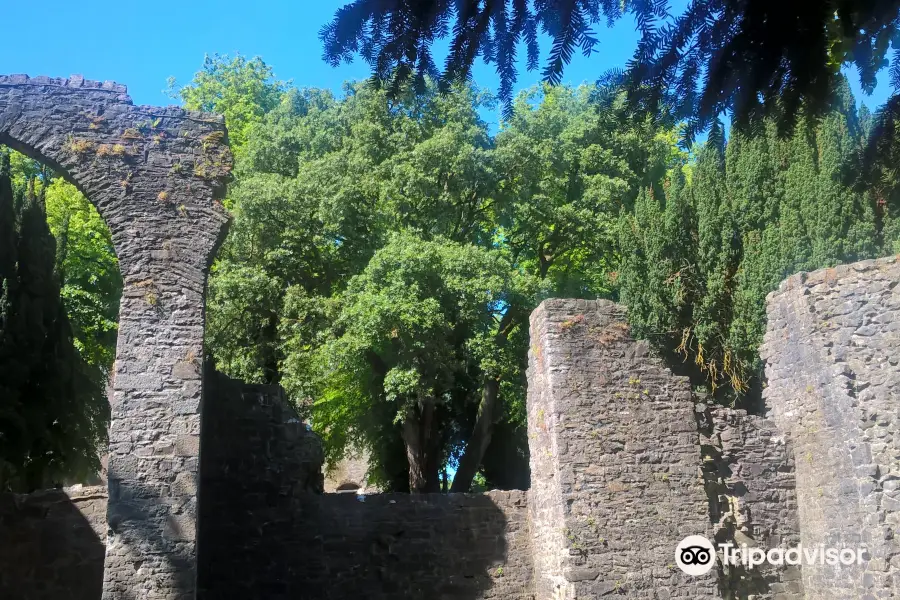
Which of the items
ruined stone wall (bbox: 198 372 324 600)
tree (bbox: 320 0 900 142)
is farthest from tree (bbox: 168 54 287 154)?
tree (bbox: 320 0 900 142)

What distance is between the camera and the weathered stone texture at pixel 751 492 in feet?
31.5

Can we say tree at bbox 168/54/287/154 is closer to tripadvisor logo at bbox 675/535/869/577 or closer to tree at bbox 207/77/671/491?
tree at bbox 207/77/671/491

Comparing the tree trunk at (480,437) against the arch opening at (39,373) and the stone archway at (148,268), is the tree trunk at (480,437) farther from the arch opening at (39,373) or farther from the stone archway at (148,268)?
the stone archway at (148,268)

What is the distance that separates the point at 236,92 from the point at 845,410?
67.2 ft

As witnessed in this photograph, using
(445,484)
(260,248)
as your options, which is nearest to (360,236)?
(260,248)

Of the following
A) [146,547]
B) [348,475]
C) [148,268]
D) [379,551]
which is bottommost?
[379,551]

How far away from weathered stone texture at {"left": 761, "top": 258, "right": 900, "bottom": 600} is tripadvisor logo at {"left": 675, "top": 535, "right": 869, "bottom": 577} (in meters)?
0.14

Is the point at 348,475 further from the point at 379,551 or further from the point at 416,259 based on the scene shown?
the point at 379,551

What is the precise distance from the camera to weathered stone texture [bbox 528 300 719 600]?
9.41 meters

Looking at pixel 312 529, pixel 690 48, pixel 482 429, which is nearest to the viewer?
pixel 690 48

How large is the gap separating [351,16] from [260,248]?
1489cm

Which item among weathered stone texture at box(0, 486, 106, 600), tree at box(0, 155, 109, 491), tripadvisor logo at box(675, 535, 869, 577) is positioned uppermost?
tree at box(0, 155, 109, 491)

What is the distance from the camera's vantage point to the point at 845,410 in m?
8.73

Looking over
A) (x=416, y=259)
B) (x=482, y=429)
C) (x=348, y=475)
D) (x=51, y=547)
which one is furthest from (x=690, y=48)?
(x=348, y=475)
